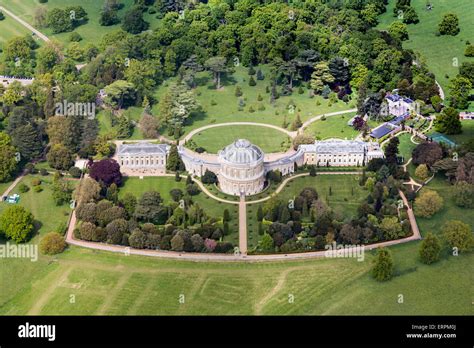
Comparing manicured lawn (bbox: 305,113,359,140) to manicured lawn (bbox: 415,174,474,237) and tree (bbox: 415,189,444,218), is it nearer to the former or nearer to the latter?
manicured lawn (bbox: 415,174,474,237)

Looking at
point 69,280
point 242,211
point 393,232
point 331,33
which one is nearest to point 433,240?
point 393,232

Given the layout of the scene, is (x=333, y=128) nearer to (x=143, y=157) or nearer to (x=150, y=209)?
(x=143, y=157)

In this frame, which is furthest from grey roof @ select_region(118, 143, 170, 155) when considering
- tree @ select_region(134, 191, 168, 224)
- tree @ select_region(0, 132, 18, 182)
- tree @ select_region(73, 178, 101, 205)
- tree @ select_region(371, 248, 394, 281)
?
tree @ select_region(371, 248, 394, 281)

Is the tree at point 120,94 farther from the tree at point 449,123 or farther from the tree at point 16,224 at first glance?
the tree at point 449,123

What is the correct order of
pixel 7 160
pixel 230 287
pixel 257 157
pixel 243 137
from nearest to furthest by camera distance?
pixel 230 287 → pixel 257 157 → pixel 7 160 → pixel 243 137

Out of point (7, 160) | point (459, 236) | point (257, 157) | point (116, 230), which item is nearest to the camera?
point (459, 236)

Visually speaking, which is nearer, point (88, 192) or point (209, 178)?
point (88, 192)

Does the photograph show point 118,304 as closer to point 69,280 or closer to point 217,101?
point 69,280
